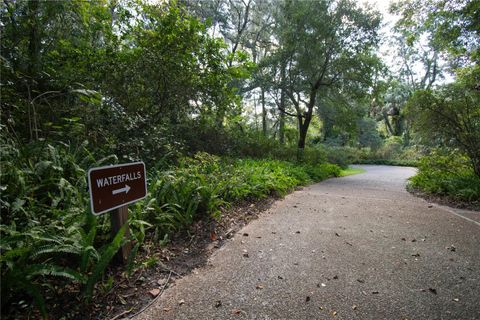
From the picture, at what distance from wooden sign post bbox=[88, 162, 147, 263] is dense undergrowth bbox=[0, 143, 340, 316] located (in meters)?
0.17

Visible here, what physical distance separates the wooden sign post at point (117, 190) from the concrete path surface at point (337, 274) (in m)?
0.81

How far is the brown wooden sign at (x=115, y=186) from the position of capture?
5.76ft

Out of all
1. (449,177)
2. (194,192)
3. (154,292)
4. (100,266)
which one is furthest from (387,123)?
(100,266)

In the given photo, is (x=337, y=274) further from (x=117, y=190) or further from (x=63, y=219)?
(x=63, y=219)

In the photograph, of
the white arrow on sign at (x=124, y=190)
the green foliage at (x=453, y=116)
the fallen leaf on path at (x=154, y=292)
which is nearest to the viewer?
the white arrow on sign at (x=124, y=190)

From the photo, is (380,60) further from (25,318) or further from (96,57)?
(25,318)

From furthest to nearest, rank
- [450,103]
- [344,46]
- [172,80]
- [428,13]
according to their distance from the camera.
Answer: [344,46]
[428,13]
[450,103]
[172,80]

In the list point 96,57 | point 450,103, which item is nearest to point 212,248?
point 96,57

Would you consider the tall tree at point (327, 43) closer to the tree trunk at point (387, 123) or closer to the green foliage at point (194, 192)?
the green foliage at point (194, 192)

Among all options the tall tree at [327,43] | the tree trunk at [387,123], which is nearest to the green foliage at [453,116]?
the tall tree at [327,43]

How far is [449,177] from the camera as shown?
21.5ft

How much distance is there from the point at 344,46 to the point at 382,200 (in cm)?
798

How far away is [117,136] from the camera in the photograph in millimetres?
4336

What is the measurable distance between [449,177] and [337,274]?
6.39m
